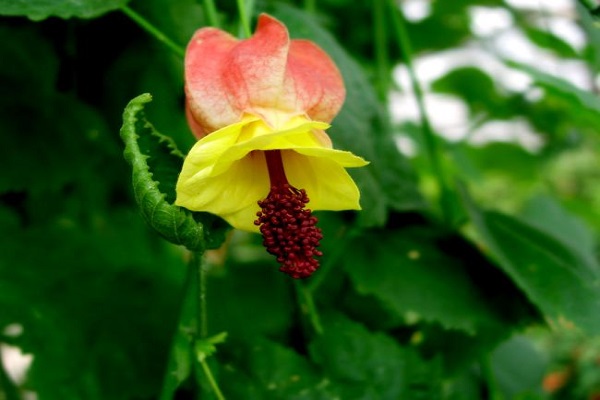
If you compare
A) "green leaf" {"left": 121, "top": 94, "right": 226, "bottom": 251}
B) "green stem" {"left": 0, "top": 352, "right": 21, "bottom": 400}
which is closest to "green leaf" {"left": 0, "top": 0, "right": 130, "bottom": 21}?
"green leaf" {"left": 121, "top": 94, "right": 226, "bottom": 251}

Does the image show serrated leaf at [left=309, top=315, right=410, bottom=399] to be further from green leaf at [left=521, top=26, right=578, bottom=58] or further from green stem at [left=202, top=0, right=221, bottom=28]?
green leaf at [left=521, top=26, right=578, bottom=58]

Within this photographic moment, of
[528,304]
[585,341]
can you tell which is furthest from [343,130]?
[585,341]

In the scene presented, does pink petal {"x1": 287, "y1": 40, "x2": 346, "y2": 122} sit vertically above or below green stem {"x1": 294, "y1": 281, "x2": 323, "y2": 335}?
above

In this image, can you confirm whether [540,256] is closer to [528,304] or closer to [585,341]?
[528,304]

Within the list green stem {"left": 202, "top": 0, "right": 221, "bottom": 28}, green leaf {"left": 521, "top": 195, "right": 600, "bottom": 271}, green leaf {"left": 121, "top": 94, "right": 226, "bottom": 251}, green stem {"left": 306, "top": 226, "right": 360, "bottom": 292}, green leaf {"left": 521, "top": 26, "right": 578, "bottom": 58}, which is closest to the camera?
green leaf {"left": 121, "top": 94, "right": 226, "bottom": 251}

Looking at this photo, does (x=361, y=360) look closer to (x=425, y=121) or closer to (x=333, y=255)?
(x=333, y=255)

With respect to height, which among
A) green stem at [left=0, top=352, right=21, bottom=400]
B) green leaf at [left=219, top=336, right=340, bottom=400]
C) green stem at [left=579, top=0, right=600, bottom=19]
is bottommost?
green stem at [left=0, top=352, right=21, bottom=400]

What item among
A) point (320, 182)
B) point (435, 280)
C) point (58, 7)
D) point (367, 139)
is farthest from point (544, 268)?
point (58, 7)
